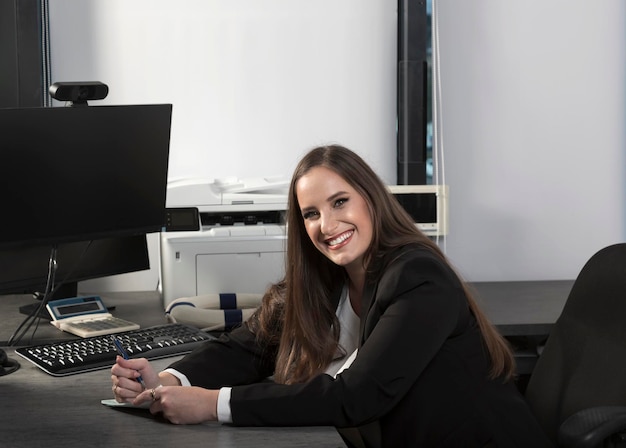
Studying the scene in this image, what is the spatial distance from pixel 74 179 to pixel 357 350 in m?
0.85

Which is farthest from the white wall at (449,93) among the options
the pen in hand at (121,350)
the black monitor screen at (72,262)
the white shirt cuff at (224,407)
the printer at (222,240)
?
the white shirt cuff at (224,407)

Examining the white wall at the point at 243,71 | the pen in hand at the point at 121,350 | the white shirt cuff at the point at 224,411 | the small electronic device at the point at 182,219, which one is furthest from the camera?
the white wall at the point at 243,71

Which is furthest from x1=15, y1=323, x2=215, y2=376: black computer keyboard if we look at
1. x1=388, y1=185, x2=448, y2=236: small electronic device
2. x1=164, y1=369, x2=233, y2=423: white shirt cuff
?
x1=388, y1=185, x2=448, y2=236: small electronic device

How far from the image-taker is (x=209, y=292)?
279 cm

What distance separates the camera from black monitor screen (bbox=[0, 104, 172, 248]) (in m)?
2.09

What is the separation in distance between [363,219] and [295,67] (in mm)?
1458

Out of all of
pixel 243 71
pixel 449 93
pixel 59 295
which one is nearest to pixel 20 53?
pixel 243 71

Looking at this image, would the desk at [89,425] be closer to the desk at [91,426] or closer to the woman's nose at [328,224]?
the desk at [91,426]

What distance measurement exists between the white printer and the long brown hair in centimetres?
73

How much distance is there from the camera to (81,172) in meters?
2.22

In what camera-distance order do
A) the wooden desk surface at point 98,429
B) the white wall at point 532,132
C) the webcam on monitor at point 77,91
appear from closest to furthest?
the wooden desk surface at point 98,429, the webcam on monitor at point 77,91, the white wall at point 532,132

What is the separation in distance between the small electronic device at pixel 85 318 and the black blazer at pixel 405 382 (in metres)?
0.47

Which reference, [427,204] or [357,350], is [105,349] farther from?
[427,204]

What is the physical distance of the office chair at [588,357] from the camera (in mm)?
1982
